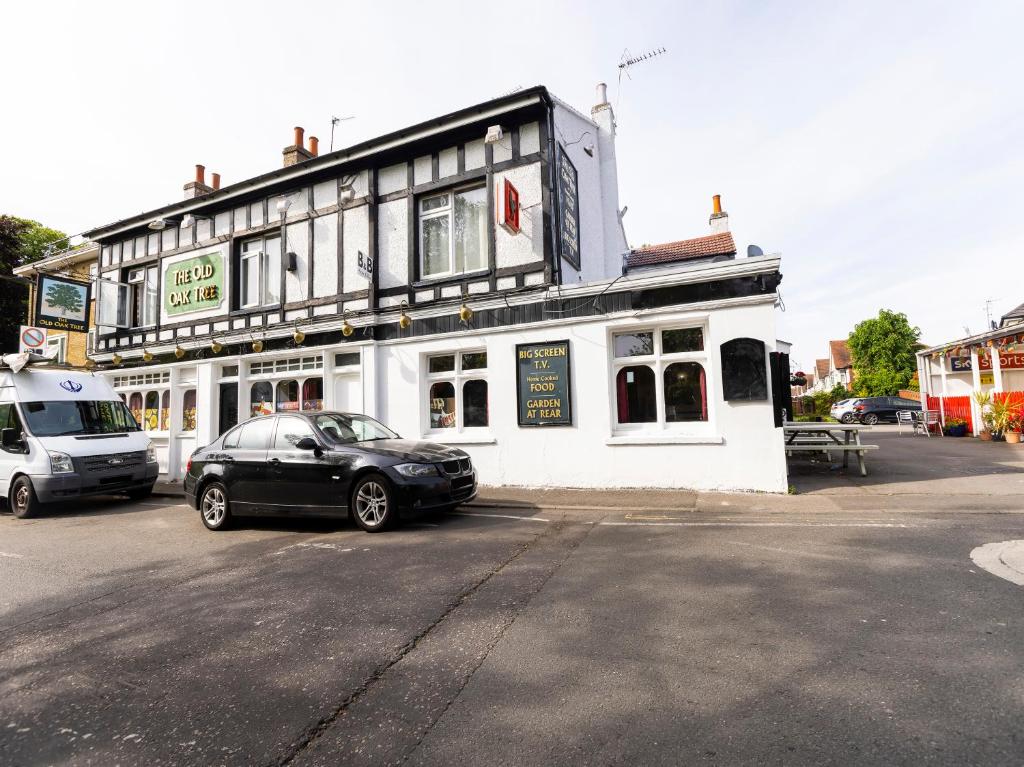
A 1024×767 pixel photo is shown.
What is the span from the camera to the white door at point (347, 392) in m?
Result: 12.3

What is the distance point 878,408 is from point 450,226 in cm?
3042

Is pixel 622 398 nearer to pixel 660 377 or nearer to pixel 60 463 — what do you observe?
pixel 660 377

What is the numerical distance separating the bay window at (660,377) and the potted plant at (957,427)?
16.4 metres

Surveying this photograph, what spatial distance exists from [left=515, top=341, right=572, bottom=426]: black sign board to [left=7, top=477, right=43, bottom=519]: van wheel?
8.99 meters

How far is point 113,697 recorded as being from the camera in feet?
9.38

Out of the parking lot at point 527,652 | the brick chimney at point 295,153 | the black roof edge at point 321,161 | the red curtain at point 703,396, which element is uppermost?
the brick chimney at point 295,153

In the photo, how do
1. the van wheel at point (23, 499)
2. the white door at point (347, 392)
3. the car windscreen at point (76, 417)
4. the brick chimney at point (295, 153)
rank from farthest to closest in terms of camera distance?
the brick chimney at point (295, 153)
the white door at point (347, 392)
the car windscreen at point (76, 417)
the van wheel at point (23, 499)

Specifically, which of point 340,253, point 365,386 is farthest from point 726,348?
point 340,253

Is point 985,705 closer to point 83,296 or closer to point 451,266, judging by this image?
point 451,266

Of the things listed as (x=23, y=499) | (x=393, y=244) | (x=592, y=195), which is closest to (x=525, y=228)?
(x=592, y=195)

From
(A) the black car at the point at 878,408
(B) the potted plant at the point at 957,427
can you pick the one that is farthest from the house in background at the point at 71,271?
(A) the black car at the point at 878,408

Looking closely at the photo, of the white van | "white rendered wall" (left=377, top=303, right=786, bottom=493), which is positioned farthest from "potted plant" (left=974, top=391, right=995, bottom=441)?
the white van

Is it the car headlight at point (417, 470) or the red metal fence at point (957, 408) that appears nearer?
the car headlight at point (417, 470)

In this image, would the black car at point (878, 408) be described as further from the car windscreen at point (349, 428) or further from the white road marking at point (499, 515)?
the car windscreen at point (349, 428)
